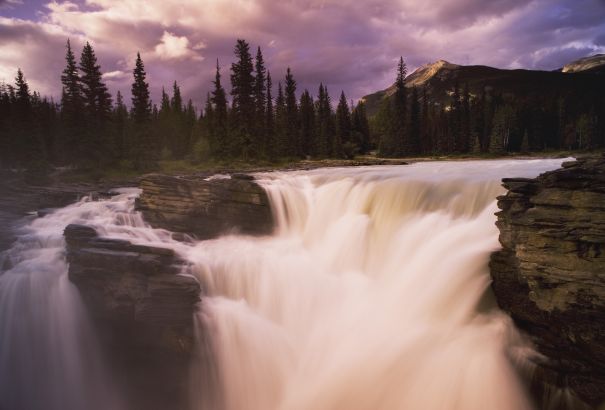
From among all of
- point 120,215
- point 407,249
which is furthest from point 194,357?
point 120,215

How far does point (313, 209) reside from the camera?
15.2 m

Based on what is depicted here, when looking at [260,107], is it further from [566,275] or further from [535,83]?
[535,83]

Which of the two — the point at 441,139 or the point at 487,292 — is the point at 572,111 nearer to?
the point at 441,139

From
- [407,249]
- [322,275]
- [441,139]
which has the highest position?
[441,139]

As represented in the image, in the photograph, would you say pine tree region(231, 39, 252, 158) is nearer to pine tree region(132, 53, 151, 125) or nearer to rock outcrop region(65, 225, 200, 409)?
pine tree region(132, 53, 151, 125)

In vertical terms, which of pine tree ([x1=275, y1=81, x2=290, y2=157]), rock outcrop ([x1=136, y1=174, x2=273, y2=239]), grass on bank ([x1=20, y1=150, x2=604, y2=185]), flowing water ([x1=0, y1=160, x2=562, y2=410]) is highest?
pine tree ([x1=275, y1=81, x2=290, y2=157])

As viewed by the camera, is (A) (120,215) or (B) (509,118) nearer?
(A) (120,215)

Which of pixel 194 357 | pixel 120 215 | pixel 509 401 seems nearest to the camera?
pixel 509 401

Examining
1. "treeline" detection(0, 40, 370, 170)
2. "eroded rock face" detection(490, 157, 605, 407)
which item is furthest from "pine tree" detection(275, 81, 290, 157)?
"eroded rock face" detection(490, 157, 605, 407)

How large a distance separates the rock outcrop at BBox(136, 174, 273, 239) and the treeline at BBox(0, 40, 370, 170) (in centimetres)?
2415

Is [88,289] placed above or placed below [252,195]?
below

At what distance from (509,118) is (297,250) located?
227 ft

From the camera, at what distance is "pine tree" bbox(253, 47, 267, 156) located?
45.5 m

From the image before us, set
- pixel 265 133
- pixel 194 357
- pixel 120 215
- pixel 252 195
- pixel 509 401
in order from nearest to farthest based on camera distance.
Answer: pixel 509 401, pixel 194 357, pixel 252 195, pixel 120 215, pixel 265 133
